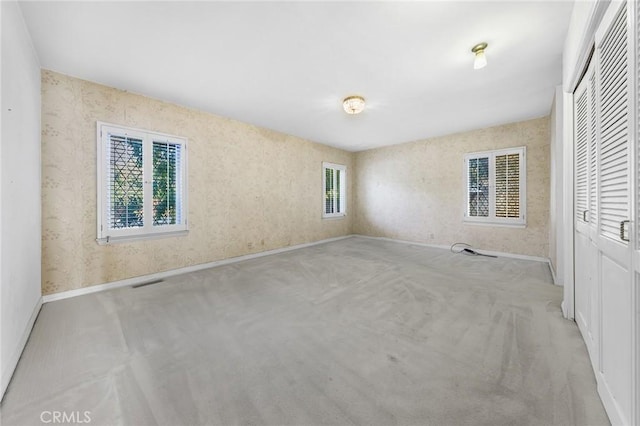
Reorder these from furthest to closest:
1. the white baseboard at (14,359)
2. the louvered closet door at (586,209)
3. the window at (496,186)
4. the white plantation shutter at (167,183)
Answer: the window at (496,186) < the white plantation shutter at (167,183) < the louvered closet door at (586,209) < the white baseboard at (14,359)

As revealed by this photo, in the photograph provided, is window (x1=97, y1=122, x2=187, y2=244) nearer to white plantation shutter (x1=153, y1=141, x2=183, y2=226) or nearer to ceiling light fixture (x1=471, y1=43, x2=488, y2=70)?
white plantation shutter (x1=153, y1=141, x2=183, y2=226)

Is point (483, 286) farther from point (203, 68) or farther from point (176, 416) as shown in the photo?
point (203, 68)

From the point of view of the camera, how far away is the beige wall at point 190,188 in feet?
9.11

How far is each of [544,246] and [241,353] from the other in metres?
5.28

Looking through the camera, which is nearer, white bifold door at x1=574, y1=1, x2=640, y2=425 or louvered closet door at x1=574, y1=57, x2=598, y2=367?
white bifold door at x1=574, y1=1, x2=640, y2=425

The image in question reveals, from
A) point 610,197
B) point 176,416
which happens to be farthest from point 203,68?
point 610,197

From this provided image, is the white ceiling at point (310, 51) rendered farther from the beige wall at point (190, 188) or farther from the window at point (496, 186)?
the window at point (496, 186)

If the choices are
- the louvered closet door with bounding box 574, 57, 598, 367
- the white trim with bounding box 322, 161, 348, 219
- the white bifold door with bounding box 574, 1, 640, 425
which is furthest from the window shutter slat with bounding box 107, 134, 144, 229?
the louvered closet door with bounding box 574, 57, 598, 367

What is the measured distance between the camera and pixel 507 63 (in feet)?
8.60

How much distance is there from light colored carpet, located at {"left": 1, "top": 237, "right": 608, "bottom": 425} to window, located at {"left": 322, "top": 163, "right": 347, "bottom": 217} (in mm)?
3677

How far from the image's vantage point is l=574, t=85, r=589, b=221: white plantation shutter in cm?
180

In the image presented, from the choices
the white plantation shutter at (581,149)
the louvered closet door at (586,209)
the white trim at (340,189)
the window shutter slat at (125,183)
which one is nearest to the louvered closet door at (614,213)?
the louvered closet door at (586,209)

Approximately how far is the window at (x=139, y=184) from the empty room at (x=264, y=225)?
0.08 feet

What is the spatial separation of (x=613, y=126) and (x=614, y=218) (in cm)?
47
